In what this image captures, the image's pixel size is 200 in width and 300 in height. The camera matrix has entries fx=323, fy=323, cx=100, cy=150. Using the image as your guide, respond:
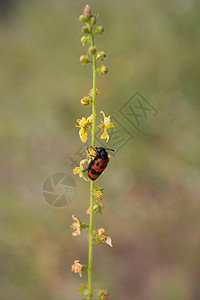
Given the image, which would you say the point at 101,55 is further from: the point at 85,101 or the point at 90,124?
the point at 90,124

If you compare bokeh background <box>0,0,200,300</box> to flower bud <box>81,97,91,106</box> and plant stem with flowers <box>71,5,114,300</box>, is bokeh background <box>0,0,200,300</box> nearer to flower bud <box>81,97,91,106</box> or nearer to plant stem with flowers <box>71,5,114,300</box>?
plant stem with flowers <box>71,5,114,300</box>

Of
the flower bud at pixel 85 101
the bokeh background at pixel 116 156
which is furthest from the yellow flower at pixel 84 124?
the bokeh background at pixel 116 156

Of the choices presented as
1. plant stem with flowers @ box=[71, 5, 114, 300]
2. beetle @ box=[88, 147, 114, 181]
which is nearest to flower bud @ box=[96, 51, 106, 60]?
plant stem with flowers @ box=[71, 5, 114, 300]

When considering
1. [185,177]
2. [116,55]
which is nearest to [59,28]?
[116,55]

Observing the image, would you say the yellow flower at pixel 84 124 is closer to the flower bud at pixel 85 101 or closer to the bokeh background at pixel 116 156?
the flower bud at pixel 85 101

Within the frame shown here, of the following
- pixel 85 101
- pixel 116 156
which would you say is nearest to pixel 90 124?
pixel 85 101

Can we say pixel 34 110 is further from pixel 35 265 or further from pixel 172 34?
pixel 35 265
